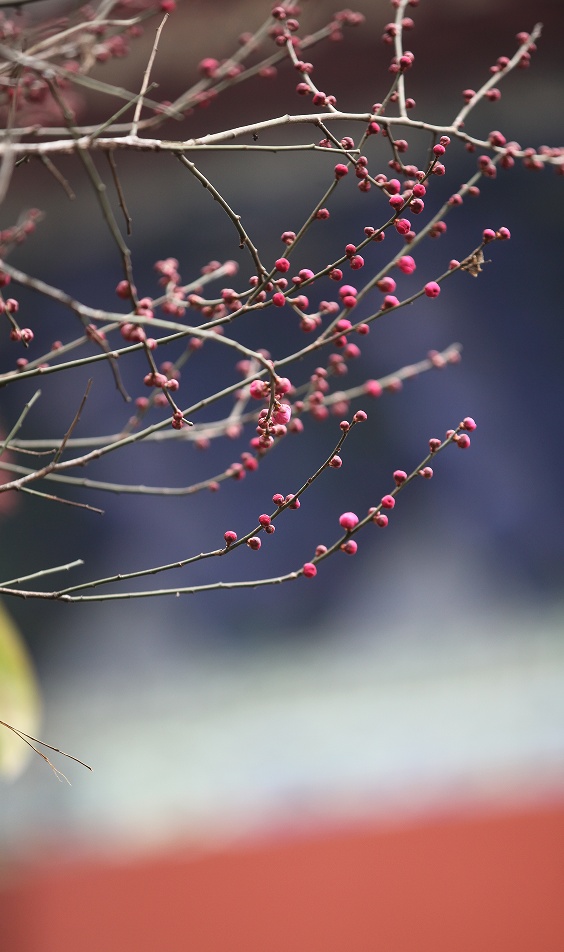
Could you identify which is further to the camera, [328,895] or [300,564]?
[300,564]

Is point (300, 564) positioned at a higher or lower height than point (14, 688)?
higher

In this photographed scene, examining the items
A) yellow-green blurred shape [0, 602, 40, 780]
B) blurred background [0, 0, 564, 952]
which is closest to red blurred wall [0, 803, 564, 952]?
blurred background [0, 0, 564, 952]

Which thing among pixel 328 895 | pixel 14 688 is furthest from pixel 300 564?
pixel 14 688

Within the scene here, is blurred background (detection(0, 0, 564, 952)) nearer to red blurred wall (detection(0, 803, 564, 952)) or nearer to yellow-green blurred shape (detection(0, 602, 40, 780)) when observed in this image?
red blurred wall (detection(0, 803, 564, 952))

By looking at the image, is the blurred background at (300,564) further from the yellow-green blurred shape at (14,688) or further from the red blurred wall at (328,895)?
the yellow-green blurred shape at (14,688)

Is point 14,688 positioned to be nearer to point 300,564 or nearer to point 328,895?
point 328,895

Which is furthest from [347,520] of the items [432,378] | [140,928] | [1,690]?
[432,378]

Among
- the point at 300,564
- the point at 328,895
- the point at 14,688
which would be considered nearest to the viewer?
the point at 14,688

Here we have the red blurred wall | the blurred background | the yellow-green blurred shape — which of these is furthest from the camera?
the blurred background

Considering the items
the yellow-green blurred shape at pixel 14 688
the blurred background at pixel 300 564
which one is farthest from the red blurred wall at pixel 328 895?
the yellow-green blurred shape at pixel 14 688
